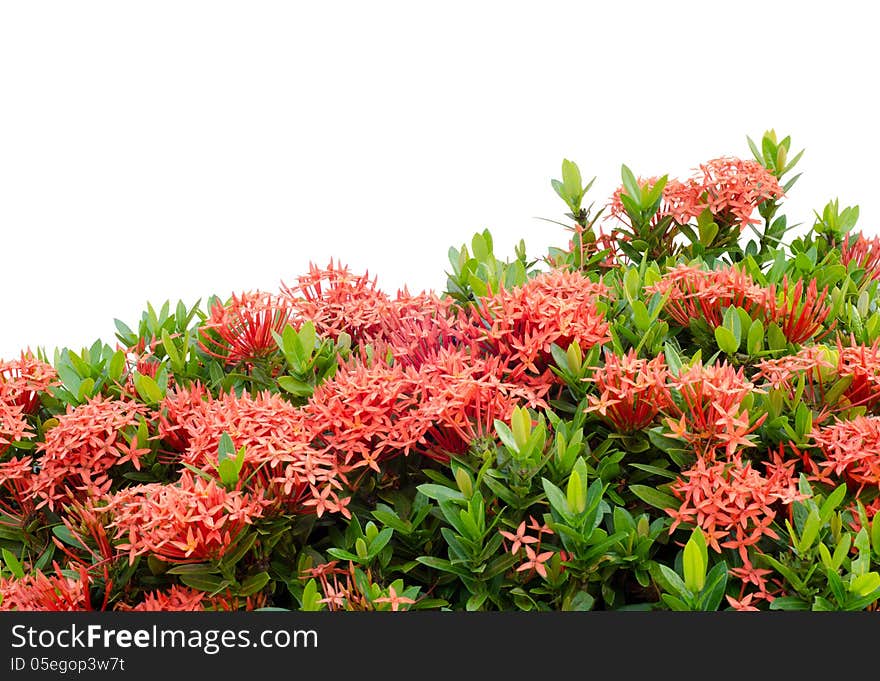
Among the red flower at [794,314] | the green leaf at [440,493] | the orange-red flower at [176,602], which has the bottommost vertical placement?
the orange-red flower at [176,602]

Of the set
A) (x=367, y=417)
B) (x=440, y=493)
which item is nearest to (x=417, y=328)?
(x=367, y=417)

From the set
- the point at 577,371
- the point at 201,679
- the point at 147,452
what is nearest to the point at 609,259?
the point at 577,371

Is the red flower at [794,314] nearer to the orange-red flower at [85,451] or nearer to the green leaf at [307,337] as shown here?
the green leaf at [307,337]

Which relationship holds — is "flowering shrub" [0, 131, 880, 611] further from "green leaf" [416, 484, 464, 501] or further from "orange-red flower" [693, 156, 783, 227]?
"orange-red flower" [693, 156, 783, 227]

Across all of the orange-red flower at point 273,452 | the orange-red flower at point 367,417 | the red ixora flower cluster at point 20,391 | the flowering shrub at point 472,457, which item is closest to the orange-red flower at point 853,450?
the flowering shrub at point 472,457

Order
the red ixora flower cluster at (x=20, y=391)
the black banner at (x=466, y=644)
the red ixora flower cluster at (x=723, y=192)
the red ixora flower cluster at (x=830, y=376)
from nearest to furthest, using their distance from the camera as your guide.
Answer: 1. the black banner at (x=466, y=644)
2. the red ixora flower cluster at (x=830, y=376)
3. the red ixora flower cluster at (x=20, y=391)
4. the red ixora flower cluster at (x=723, y=192)

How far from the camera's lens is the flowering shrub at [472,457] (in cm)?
286

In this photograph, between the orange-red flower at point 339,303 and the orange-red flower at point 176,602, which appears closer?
the orange-red flower at point 176,602

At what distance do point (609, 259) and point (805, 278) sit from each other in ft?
2.45

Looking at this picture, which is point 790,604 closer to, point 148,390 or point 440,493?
point 440,493

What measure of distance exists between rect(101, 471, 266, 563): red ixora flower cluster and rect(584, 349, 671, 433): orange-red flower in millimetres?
972

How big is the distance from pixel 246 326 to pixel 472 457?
3.30ft

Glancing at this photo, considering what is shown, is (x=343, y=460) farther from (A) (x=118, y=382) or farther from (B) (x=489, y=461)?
(A) (x=118, y=382)

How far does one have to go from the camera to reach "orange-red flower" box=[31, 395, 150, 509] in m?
3.32
